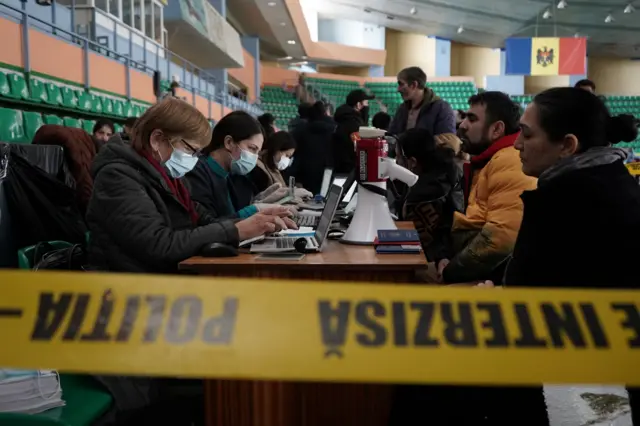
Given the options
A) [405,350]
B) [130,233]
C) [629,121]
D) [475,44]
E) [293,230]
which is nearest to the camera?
[405,350]

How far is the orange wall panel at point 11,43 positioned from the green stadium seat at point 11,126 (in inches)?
21.6

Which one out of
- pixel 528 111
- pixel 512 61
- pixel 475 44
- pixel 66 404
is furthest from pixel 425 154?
pixel 475 44

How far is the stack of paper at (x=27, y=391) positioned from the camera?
1241 mm

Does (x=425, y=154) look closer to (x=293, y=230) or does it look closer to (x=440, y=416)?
(x=293, y=230)

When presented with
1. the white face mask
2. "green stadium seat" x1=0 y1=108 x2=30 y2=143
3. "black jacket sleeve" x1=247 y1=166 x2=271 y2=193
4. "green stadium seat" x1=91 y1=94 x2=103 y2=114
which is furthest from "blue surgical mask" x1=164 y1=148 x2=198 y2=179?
"green stadium seat" x1=91 y1=94 x2=103 y2=114

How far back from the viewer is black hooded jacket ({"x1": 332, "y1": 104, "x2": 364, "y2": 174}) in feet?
13.4

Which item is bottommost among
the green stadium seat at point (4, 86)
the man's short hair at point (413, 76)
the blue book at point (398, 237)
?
the blue book at point (398, 237)

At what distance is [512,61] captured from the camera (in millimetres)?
15570

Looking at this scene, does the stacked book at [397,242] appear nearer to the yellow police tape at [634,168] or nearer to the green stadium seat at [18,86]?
the yellow police tape at [634,168]

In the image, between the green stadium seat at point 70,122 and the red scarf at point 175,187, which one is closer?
the red scarf at point 175,187

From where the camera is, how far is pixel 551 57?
15367mm

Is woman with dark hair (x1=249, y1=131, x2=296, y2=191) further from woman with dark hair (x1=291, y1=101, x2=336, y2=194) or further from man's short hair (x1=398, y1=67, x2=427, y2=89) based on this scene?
man's short hair (x1=398, y1=67, x2=427, y2=89)

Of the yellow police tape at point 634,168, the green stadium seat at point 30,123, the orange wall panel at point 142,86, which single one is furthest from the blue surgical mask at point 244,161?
the orange wall panel at point 142,86

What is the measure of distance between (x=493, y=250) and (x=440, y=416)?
60 cm
